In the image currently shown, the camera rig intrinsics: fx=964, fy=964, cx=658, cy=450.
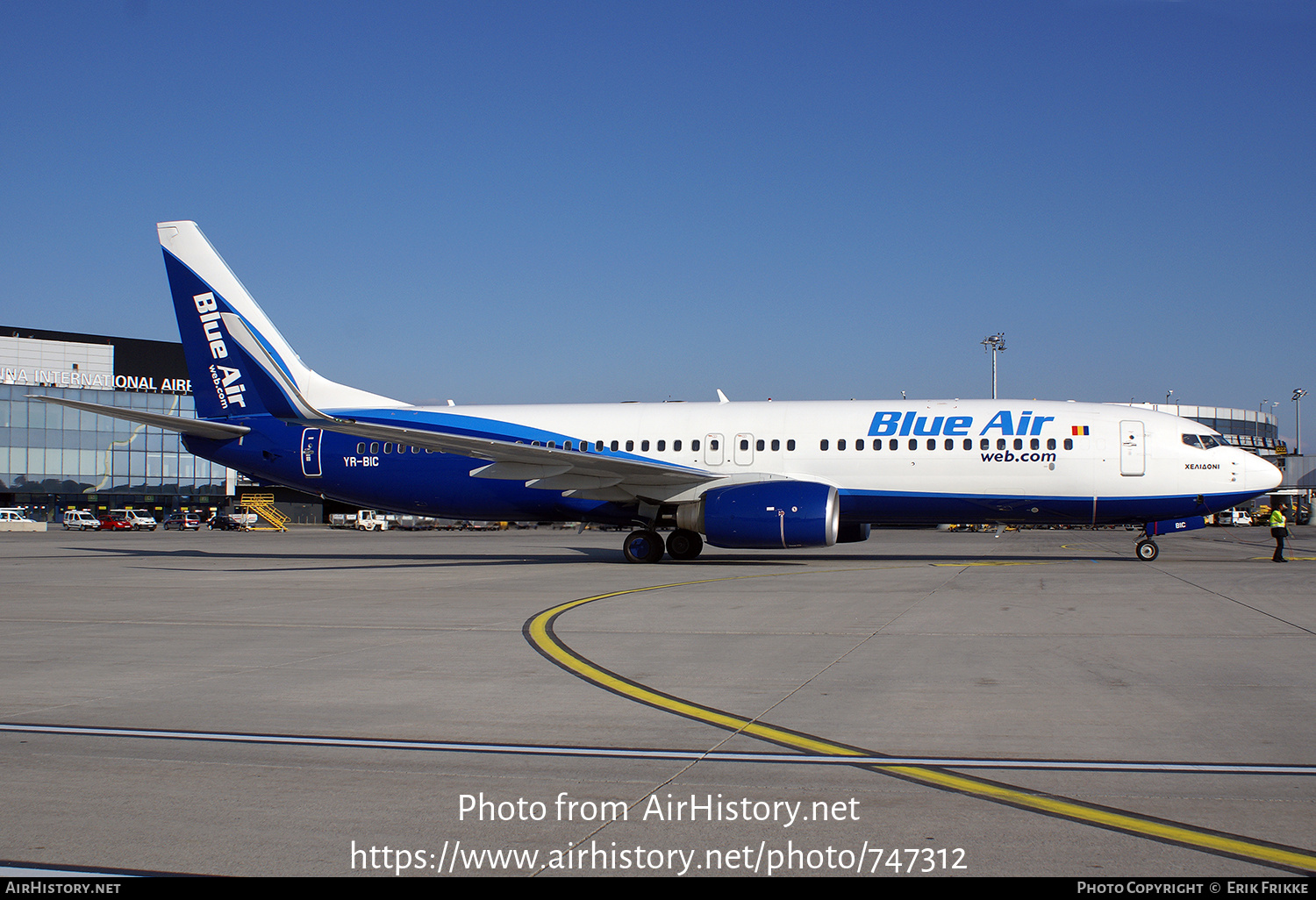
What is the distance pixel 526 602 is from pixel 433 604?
137 centimetres

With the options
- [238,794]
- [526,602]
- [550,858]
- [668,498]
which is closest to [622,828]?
[550,858]

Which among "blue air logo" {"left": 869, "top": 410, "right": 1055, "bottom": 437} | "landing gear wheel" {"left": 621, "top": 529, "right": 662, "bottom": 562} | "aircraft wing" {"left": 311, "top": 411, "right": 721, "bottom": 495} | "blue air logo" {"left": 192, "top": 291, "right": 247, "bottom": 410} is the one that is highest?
"blue air logo" {"left": 192, "top": 291, "right": 247, "bottom": 410}

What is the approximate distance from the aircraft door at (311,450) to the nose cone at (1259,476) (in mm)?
22583

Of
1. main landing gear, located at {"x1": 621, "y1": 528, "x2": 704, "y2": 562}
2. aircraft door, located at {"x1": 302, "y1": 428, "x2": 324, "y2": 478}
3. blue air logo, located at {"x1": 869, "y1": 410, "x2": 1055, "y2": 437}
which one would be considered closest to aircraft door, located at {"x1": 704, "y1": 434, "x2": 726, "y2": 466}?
main landing gear, located at {"x1": 621, "y1": 528, "x2": 704, "y2": 562}

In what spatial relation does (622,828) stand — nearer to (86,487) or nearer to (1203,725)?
(1203,725)

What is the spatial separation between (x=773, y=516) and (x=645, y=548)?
3932mm

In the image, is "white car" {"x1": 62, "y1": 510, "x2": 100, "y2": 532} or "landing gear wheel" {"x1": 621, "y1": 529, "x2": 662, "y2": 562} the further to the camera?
"white car" {"x1": 62, "y1": 510, "x2": 100, "y2": 532}

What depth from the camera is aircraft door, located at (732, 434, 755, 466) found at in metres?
23.4

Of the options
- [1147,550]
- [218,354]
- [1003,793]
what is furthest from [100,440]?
Result: [1003,793]

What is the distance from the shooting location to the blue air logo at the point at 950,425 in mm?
22266

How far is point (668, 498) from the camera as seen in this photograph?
76.0 ft

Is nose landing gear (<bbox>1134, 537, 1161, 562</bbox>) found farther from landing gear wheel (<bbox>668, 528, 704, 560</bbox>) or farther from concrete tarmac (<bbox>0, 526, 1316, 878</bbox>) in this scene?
landing gear wheel (<bbox>668, 528, 704, 560</bbox>)

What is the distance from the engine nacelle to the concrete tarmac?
240 inches

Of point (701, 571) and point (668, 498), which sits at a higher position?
point (668, 498)
